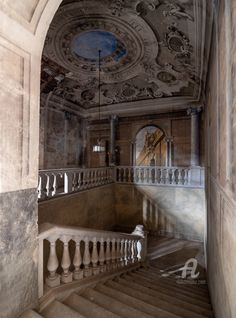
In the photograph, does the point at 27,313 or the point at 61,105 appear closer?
the point at 27,313

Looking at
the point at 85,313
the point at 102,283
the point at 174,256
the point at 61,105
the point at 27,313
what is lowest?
the point at 174,256

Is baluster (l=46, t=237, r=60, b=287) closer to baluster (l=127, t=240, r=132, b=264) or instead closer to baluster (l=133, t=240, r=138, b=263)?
baluster (l=127, t=240, r=132, b=264)

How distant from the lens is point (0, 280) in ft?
5.74

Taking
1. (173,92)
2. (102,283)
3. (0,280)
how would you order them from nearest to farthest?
(0,280), (102,283), (173,92)

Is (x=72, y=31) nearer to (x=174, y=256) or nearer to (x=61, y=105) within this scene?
(x=61, y=105)

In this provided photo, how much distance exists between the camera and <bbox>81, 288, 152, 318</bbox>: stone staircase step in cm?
232

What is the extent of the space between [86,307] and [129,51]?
6.91 metres

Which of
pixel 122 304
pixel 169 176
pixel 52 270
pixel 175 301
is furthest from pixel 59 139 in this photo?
pixel 122 304

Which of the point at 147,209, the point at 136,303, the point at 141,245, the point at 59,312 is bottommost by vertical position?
the point at 141,245

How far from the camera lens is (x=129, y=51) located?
6.61m

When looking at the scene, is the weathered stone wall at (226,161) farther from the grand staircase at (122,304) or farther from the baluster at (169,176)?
the baluster at (169,176)

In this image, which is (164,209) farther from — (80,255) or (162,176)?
(80,255)

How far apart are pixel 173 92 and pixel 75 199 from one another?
6.65 m

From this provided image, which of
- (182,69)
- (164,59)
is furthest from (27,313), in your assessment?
(182,69)
